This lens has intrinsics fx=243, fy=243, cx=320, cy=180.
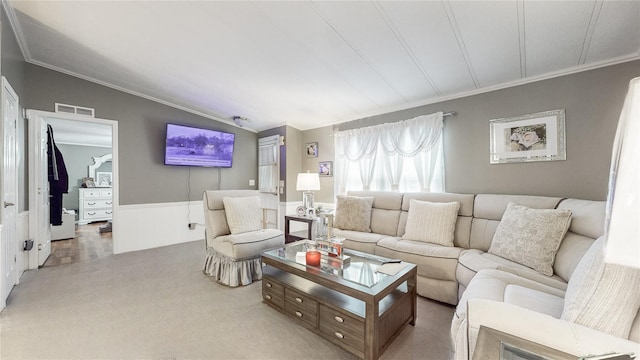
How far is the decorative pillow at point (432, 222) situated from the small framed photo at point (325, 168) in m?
1.85

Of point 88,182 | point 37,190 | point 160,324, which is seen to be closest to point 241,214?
point 160,324

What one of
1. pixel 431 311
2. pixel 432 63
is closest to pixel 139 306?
pixel 431 311

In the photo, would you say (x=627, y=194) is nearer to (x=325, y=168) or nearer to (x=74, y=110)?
(x=325, y=168)

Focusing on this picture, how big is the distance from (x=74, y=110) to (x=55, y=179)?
1.22 metres

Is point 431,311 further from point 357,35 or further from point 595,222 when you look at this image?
point 357,35

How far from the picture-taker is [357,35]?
6.73 feet

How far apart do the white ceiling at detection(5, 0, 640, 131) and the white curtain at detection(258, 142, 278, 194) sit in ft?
5.30

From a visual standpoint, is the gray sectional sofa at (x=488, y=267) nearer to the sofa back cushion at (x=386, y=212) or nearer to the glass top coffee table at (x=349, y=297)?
the sofa back cushion at (x=386, y=212)

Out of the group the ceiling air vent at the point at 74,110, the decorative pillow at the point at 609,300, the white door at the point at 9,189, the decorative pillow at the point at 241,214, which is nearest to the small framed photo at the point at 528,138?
the decorative pillow at the point at 609,300

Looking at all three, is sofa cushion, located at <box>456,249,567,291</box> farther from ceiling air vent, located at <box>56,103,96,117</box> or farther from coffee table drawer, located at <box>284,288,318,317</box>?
ceiling air vent, located at <box>56,103,96,117</box>

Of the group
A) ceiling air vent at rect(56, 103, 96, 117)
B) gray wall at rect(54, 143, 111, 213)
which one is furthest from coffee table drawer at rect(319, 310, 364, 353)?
gray wall at rect(54, 143, 111, 213)

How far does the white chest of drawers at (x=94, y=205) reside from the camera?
19.8ft

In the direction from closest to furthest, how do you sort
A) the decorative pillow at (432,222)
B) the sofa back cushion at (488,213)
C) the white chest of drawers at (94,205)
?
the sofa back cushion at (488,213) < the decorative pillow at (432,222) < the white chest of drawers at (94,205)

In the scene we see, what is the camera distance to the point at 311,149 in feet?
15.4
